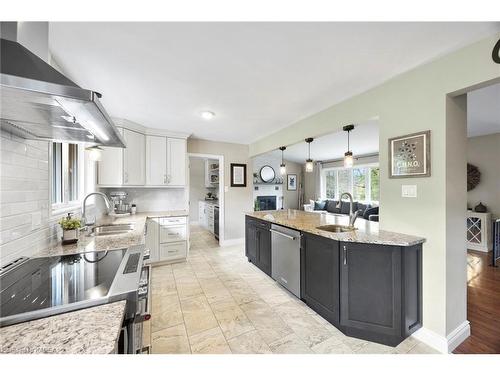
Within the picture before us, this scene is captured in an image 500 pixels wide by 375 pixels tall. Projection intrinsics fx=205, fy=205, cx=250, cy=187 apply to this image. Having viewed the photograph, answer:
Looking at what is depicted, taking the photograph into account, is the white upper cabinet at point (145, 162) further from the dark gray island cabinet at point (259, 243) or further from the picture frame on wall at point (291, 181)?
the picture frame on wall at point (291, 181)

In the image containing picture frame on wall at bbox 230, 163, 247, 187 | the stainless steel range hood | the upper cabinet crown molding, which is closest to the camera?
the stainless steel range hood

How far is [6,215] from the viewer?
112 cm

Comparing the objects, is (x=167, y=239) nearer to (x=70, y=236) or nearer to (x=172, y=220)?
(x=172, y=220)

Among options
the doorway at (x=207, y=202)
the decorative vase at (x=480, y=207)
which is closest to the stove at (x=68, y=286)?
the doorway at (x=207, y=202)

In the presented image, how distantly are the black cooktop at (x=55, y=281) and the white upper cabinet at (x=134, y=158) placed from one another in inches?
86.9

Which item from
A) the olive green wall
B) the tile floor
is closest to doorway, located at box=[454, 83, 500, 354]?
the olive green wall

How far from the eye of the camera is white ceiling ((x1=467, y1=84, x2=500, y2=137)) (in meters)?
2.29

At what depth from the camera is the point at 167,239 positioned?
3.47 m

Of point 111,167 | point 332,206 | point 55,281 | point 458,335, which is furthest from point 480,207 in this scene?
point 111,167

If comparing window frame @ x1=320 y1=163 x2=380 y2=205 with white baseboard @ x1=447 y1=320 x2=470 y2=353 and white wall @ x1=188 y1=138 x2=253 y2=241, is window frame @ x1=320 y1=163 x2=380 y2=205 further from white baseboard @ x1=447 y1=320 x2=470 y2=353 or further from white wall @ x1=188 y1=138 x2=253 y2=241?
white baseboard @ x1=447 y1=320 x2=470 y2=353

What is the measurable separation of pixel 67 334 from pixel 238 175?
4.23 m

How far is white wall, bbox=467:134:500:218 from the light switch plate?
3960mm

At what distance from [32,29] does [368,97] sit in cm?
258

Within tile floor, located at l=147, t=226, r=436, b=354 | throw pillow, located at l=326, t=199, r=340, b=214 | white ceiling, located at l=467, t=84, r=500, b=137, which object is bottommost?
tile floor, located at l=147, t=226, r=436, b=354
